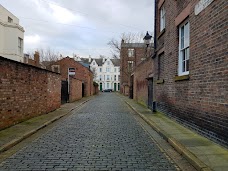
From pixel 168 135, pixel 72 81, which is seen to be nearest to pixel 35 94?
pixel 168 135

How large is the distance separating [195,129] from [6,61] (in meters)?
6.83

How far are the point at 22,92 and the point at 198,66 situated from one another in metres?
6.99

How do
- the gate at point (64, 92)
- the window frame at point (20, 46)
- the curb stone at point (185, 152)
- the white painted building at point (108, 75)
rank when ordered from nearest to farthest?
the curb stone at point (185, 152)
the gate at point (64, 92)
the window frame at point (20, 46)
the white painted building at point (108, 75)

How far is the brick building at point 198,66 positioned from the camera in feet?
21.6

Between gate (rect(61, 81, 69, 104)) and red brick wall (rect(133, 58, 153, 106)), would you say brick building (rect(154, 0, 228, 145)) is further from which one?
gate (rect(61, 81, 69, 104))

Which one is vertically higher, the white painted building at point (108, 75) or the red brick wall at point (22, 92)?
the white painted building at point (108, 75)

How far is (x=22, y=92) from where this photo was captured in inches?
428

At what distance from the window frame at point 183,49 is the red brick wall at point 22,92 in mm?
6507

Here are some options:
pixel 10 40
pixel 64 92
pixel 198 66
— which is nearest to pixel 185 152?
pixel 198 66

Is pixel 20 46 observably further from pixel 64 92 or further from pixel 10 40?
pixel 64 92

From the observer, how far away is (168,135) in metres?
8.20

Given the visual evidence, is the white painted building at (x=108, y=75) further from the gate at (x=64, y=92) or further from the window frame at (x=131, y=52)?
the gate at (x=64, y=92)

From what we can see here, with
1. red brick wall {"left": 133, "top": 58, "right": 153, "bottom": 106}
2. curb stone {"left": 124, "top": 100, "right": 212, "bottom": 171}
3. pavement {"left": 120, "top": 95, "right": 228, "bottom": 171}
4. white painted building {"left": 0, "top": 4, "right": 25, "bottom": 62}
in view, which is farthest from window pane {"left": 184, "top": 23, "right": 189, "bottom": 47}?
white painted building {"left": 0, "top": 4, "right": 25, "bottom": 62}

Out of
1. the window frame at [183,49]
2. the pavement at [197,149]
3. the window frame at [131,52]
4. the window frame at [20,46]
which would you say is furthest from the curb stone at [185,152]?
the window frame at [131,52]
